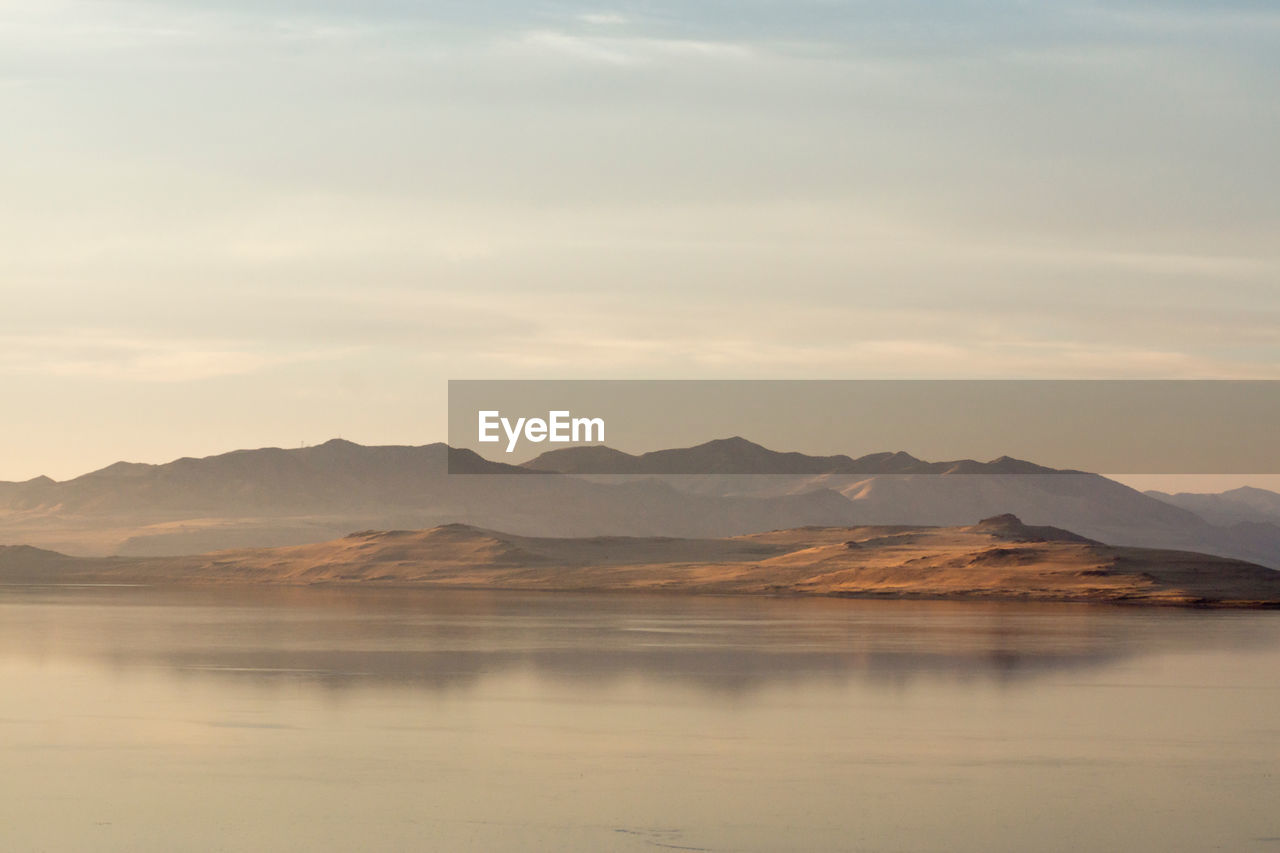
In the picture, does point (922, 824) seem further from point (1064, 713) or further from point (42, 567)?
point (42, 567)

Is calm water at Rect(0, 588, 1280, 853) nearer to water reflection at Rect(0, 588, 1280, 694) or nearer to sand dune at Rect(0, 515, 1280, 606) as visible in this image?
water reflection at Rect(0, 588, 1280, 694)

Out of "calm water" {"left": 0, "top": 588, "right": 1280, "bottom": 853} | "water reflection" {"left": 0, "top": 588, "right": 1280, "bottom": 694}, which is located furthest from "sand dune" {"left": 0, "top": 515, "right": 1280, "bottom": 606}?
"calm water" {"left": 0, "top": 588, "right": 1280, "bottom": 853}

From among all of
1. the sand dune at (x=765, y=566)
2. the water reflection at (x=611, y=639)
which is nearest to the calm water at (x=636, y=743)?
the water reflection at (x=611, y=639)

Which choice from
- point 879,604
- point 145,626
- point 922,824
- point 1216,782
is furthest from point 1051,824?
point 879,604

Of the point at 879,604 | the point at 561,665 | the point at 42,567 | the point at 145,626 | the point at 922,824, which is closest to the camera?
the point at 922,824

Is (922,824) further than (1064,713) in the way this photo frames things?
No

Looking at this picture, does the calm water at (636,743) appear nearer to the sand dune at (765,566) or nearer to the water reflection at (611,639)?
the water reflection at (611,639)

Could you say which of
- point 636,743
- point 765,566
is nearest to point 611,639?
point 636,743

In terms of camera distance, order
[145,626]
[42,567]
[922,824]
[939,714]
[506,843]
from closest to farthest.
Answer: [506,843]
[922,824]
[939,714]
[145,626]
[42,567]
